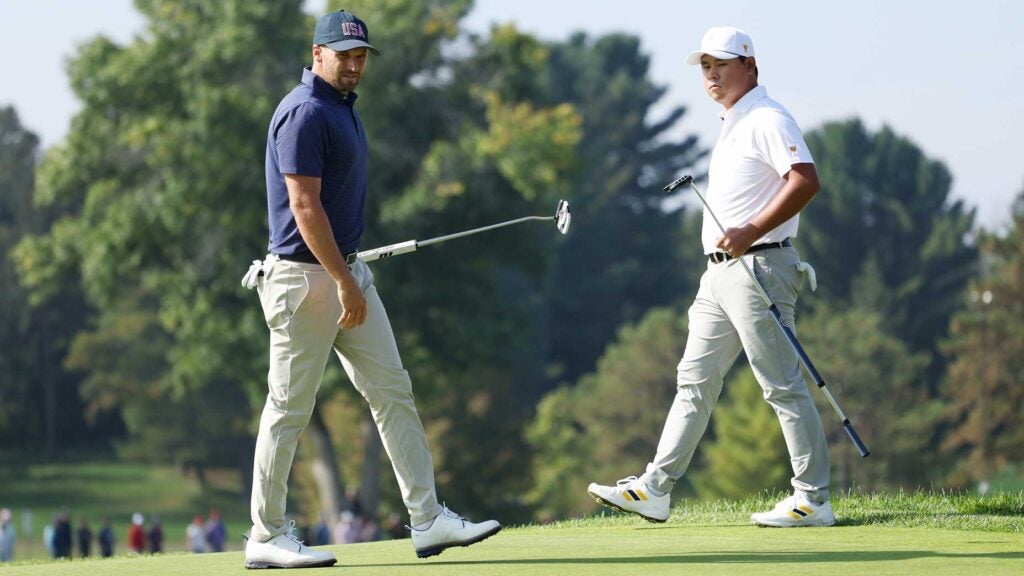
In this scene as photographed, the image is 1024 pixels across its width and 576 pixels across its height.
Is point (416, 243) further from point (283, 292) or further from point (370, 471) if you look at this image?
point (370, 471)

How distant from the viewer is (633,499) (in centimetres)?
866

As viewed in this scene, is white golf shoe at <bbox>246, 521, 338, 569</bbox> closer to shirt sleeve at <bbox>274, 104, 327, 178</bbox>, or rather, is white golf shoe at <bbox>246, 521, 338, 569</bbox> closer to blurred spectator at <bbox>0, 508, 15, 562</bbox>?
shirt sleeve at <bbox>274, 104, 327, 178</bbox>

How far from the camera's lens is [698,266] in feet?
295

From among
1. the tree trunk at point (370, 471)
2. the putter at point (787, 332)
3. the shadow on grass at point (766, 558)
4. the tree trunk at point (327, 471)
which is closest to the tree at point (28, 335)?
the tree trunk at point (370, 471)

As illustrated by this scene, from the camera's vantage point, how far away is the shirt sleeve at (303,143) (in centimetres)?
721

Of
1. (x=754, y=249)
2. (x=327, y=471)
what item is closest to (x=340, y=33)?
(x=754, y=249)

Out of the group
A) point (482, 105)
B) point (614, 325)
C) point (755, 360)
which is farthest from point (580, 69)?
point (755, 360)

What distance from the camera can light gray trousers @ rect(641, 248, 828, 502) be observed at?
27.4ft

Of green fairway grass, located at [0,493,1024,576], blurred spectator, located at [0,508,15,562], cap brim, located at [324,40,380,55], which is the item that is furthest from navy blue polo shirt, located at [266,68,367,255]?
blurred spectator, located at [0,508,15,562]

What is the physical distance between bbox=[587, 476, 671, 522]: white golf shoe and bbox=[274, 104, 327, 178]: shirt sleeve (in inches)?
91.4

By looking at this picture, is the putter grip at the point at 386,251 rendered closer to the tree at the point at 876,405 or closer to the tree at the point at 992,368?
the tree at the point at 992,368

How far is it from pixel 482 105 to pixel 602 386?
33.5m

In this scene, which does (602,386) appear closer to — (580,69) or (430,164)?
(580,69)

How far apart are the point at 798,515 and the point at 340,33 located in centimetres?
317
